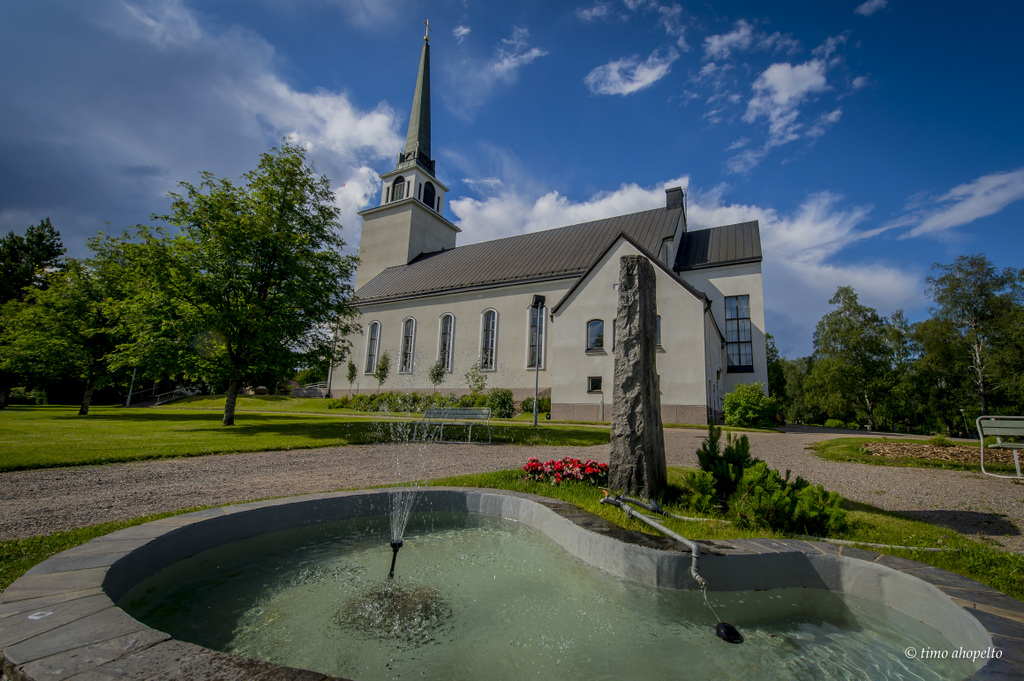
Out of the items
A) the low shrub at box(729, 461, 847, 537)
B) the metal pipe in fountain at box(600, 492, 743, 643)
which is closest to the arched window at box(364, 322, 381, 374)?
the metal pipe in fountain at box(600, 492, 743, 643)

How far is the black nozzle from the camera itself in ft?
9.14

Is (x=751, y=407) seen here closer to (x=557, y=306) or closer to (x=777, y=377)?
(x=557, y=306)

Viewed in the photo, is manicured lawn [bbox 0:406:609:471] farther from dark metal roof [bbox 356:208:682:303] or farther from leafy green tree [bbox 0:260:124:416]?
dark metal roof [bbox 356:208:682:303]

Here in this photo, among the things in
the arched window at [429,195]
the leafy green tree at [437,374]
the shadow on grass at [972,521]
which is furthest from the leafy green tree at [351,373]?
the shadow on grass at [972,521]

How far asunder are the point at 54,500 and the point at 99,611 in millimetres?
5421

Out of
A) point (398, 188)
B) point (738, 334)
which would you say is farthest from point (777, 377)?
point (398, 188)

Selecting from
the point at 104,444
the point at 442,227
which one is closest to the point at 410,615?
the point at 104,444

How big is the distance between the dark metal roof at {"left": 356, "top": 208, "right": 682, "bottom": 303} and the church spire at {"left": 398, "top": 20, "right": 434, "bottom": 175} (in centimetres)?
1186

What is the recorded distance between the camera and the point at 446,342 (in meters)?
33.7

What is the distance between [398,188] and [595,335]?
101 feet

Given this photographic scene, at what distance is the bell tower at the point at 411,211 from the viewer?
4291 cm

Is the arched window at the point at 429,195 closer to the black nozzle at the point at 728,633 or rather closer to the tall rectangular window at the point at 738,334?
the tall rectangular window at the point at 738,334

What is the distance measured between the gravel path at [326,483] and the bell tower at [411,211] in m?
34.9

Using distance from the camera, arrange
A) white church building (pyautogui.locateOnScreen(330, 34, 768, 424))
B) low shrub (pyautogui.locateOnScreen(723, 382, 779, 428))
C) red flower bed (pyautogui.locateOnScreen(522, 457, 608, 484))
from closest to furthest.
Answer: red flower bed (pyautogui.locateOnScreen(522, 457, 608, 484)) → low shrub (pyautogui.locateOnScreen(723, 382, 779, 428)) → white church building (pyautogui.locateOnScreen(330, 34, 768, 424))
